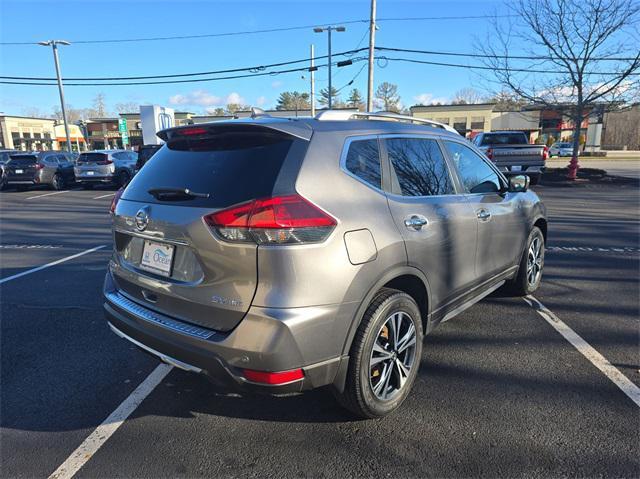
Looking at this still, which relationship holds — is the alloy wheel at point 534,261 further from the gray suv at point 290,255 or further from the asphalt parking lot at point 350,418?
the gray suv at point 290,255

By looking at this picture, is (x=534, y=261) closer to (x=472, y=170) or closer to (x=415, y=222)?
(x=472, y=170)

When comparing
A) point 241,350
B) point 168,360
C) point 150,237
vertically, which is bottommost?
point 168,360

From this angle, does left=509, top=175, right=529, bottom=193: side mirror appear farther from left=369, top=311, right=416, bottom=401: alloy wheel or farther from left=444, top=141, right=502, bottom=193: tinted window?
left=369, top=311, right=416, bottom=401: alloy wheel

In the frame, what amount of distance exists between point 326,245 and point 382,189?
655mm

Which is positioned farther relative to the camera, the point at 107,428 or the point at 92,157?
the point at 92,157

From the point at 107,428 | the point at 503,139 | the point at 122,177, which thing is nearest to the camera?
the point at 107,428

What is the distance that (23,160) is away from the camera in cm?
1916

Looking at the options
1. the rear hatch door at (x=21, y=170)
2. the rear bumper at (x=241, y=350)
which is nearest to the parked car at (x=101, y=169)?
the rear hatch door at (x=21, y=170)

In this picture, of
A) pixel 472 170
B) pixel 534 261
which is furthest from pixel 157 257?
pixel 534 261

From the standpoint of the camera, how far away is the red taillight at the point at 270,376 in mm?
2102

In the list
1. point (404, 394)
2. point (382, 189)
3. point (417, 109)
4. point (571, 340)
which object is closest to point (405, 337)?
point (404, 394)

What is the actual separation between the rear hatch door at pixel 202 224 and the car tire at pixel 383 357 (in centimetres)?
73

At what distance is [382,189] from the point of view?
258 centimetres

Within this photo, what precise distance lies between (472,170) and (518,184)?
817 mm
